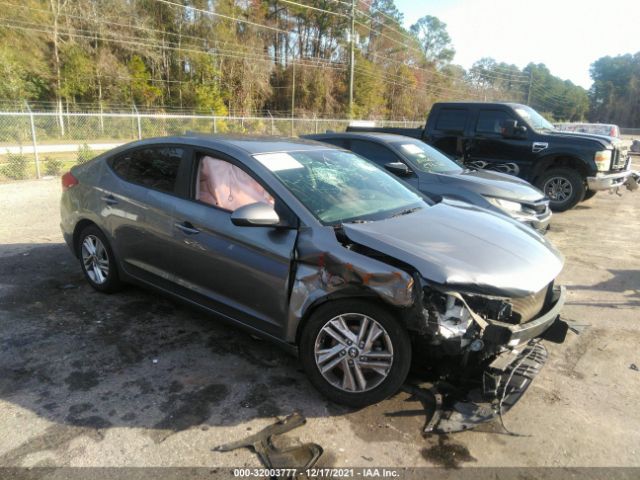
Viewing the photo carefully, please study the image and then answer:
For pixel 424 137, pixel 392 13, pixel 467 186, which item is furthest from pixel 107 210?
pixel 392 13

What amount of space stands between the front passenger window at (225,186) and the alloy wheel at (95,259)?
1.43 m

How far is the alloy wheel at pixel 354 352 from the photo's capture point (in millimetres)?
2803

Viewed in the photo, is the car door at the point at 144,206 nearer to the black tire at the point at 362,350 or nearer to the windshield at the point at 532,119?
the black tire at the point at 362,350

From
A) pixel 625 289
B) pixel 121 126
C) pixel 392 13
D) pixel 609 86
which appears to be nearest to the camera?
pixel 625 289

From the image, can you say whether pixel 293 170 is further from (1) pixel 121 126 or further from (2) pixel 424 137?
(1) pixel 121 126

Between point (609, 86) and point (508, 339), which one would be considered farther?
point (609, 86)

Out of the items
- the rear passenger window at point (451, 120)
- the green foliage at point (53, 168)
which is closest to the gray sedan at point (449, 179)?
the rear passenger window at point (451, 120)

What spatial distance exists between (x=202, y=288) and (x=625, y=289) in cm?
→ 452

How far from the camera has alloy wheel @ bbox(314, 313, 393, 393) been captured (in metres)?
2.80

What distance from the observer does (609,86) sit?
107188mm

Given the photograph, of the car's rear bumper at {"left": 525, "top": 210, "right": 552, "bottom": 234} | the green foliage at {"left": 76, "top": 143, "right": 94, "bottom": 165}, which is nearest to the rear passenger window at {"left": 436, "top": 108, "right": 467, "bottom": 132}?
the car's rear bumper at {"left": 525, "top": 210, "right": 552, "bottom": 234}

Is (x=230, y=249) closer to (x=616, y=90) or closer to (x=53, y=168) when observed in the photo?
(x=53, y=168)

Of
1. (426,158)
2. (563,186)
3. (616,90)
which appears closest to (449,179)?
(426,158)

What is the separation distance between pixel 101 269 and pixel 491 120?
791 cm
